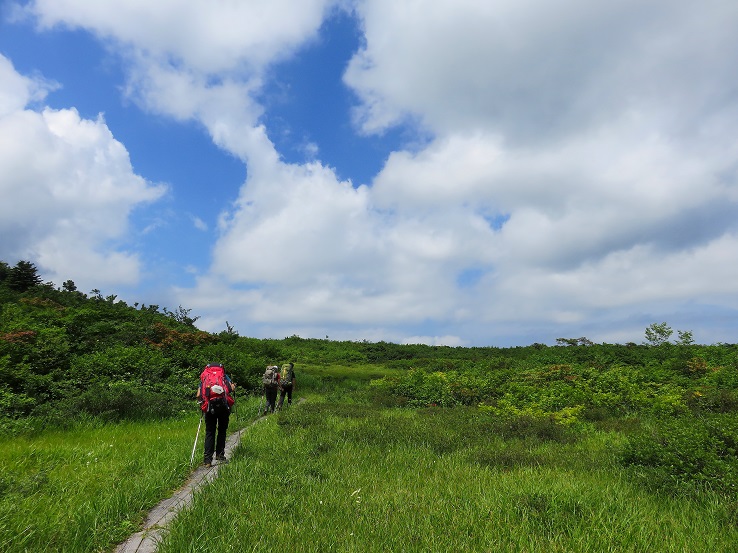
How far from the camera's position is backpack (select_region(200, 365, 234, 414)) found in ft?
31.0

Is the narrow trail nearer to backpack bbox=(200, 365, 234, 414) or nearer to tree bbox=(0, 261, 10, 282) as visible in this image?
backpack bbox=(200, 365, 234, 414)

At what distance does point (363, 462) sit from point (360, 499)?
2.23 m

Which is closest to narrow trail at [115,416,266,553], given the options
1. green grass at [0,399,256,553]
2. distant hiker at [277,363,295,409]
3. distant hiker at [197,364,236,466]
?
green grass at [0,399,256,553]

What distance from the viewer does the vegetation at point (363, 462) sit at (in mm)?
5199

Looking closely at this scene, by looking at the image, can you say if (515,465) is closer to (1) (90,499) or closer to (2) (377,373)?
(1) (90,499)

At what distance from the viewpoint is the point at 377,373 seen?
3500 centimetres

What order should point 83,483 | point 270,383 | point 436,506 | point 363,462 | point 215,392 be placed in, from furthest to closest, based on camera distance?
1. point 270,383
2. point 215,392
3. point 363,462
4. point 83,483
5. point 436,506

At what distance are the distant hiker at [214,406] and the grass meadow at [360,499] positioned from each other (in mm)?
543

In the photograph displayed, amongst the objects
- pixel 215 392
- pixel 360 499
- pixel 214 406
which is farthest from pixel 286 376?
pixel 360 499

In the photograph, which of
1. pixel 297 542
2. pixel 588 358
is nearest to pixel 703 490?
pixel 297 542

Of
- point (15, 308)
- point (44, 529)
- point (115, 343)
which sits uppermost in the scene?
point (15, 308)

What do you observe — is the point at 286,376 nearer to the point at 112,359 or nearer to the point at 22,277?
the point at 112,359

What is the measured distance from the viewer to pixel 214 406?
951 centimetres

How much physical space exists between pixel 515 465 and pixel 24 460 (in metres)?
9.92
